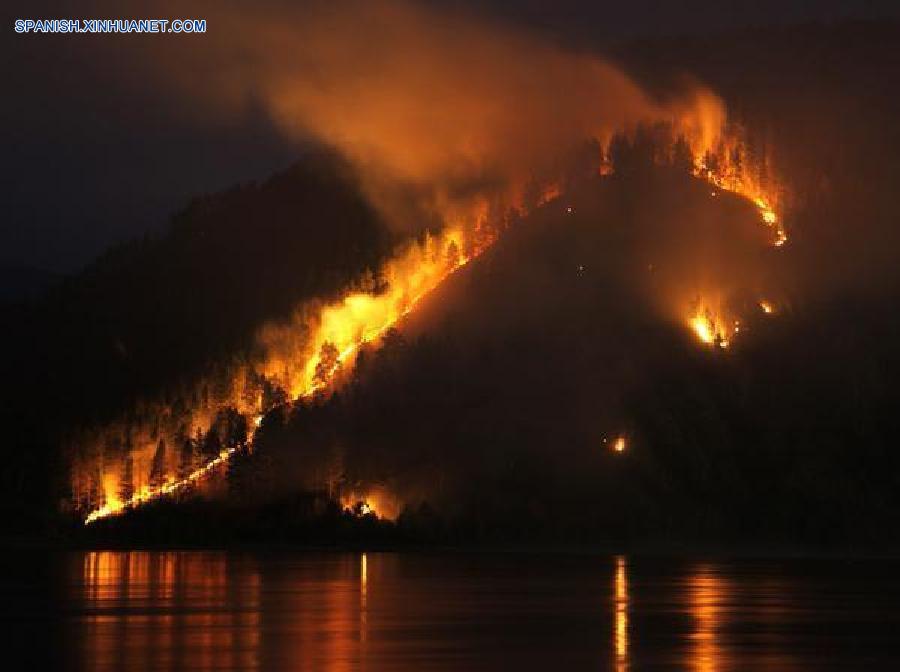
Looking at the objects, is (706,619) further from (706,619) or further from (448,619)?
(448,619)

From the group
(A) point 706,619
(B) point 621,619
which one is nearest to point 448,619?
(B) point 621,619

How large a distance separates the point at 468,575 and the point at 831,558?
6770cm

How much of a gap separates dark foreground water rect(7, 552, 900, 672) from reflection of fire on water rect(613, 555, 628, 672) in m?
0.13

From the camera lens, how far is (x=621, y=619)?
78.1 metres

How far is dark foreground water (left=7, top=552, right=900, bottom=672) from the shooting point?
60.5 meters

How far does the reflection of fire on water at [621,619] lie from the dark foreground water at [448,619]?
0.13 m

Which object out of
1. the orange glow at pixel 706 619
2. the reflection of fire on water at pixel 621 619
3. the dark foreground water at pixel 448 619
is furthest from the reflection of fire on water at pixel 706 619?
the reflection of fire on water at pixel 621 619

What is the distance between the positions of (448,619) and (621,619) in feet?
27.0

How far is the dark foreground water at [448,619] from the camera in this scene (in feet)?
199

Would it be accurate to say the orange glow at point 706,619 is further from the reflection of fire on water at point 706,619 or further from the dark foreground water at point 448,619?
the dark foreground water at point 448,619

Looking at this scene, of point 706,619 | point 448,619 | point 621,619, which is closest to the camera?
point 448,619

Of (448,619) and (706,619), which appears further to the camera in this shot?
(706,619)

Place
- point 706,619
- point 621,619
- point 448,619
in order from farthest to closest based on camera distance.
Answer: point 621,619 < point 706,619 < point 448,619

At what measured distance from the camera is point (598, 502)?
194250 mm
